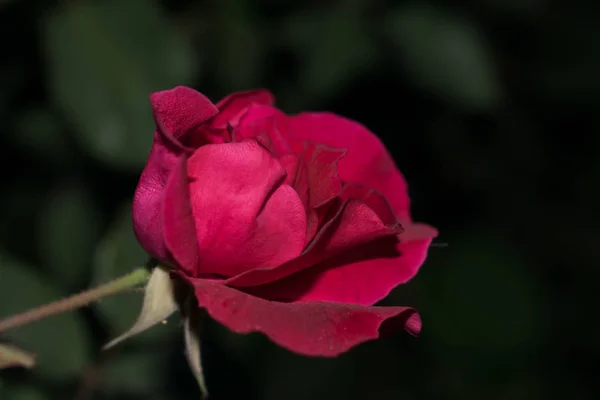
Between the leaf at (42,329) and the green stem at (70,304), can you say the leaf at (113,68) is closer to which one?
the leaf at (42,329)

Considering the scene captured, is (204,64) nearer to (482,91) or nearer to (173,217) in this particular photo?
(482,91)

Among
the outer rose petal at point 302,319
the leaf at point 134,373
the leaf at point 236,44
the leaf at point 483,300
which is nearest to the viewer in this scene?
the outer rose petal at point 302,319

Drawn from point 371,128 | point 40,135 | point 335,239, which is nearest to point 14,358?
point 335,239

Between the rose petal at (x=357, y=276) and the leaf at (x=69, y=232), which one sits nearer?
the rose petal at (x=357, y=276)

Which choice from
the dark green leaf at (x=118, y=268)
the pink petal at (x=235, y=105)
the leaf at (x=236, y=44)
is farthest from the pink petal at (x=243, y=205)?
the leaf at (x=236, y=44)

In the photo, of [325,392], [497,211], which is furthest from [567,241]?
[325,392]
